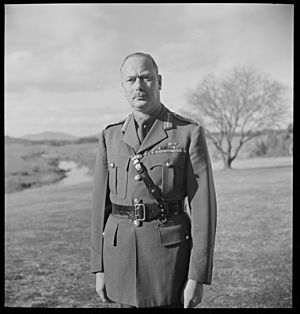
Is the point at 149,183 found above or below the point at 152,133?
below

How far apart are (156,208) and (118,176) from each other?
0.68 ft

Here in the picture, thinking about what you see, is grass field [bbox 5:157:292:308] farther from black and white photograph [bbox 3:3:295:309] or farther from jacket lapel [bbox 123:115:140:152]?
jacket lapel [bbox 123:115:140:152]

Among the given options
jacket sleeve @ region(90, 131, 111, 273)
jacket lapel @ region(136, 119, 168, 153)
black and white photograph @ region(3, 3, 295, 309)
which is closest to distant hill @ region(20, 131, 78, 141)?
black and white photograph @ region(3, 3, 295, 309)

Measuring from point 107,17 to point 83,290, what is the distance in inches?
76.4

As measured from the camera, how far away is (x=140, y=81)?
1782 mm

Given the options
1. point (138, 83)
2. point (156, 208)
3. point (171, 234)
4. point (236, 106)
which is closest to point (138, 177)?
point (156, 208)

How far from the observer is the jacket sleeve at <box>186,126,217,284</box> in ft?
5.74

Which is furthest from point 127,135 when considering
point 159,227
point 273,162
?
point 273,162

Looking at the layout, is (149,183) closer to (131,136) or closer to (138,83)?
(131,136)

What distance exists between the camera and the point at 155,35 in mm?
3197

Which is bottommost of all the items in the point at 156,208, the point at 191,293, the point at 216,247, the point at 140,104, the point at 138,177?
the point at 216,247

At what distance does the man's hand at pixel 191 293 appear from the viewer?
1757mm

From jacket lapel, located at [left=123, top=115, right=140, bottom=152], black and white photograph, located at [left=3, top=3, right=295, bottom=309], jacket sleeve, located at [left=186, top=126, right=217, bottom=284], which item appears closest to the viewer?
jacket sleeve, located at [left=186, top=126, right=217, bottom=284]

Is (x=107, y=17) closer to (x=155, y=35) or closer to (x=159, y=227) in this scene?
(x=155, y=35)
